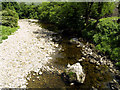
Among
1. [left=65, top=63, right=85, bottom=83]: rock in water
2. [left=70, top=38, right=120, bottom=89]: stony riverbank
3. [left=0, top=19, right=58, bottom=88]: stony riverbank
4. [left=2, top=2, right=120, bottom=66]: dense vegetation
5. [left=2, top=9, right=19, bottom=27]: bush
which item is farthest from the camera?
[left=2, top=9, right=19, bottom=27]: bush

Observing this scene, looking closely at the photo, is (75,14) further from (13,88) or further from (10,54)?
(13,88)

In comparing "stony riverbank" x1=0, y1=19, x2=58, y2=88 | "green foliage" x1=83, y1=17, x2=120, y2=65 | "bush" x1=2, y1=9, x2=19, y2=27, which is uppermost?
"bush" x1=2, y1=9, x2=19, y2=27

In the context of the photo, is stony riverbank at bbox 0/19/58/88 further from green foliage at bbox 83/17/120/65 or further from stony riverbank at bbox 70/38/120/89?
green foliage at bbox 83/17/120/65

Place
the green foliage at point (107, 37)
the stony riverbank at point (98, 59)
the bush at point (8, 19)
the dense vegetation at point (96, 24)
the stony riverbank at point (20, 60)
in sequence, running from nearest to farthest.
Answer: the stony riverbank at point (20, 60), the stony riverbank at point (98, 59), the green foliage at point (107, 37), the dense vegetation at point (96, 24), the bush at point (8, 19)

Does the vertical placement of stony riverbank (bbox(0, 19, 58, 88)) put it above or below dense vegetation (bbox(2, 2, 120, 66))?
below

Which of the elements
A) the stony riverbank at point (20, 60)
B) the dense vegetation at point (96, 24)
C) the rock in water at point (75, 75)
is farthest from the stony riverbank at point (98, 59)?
the stony riverbank at point (20, 60)

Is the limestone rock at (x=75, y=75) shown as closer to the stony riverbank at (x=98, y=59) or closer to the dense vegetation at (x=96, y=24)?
the stony riverbank at (x=98, y=59)

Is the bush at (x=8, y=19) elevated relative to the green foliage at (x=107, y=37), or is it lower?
elevated

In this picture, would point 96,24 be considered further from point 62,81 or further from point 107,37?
point 62,81

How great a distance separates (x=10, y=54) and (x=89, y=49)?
41.2ft

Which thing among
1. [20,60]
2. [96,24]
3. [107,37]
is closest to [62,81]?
[20,60]

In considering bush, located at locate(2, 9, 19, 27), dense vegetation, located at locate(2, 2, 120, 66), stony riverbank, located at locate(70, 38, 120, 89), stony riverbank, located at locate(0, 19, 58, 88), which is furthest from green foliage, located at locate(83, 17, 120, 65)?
bush, located at locate(2, 9, 19, 27)

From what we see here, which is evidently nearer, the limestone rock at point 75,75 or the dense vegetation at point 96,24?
the limestone rock at point 75,75

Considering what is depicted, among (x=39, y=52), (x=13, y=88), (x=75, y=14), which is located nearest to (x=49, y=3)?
(x=75, y=14)
